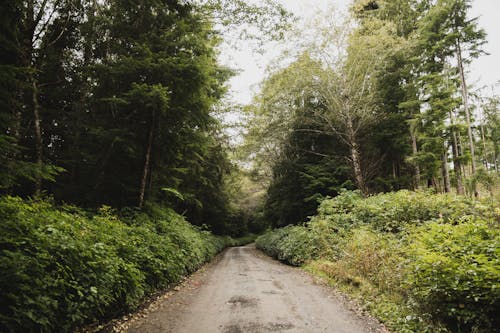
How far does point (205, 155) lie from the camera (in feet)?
45.0

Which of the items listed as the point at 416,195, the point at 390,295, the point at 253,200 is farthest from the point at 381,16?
the point at 253,200

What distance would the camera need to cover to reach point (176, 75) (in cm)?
922

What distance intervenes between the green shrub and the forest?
31 mm

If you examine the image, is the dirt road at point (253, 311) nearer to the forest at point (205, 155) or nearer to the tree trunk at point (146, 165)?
the forest at point (205, 155)

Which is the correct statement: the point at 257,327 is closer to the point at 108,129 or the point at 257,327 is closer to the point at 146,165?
the point at 146,165

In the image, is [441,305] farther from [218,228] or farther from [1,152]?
[218,228]

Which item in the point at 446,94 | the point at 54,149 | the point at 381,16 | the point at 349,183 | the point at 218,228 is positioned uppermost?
the point at 381,16

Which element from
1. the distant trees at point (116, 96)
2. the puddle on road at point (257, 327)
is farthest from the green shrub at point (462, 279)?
the distant trees at point (116, 96)

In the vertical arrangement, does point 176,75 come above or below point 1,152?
above

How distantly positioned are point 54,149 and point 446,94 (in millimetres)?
20726

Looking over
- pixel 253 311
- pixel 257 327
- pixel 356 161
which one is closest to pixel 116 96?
pixel 253 311

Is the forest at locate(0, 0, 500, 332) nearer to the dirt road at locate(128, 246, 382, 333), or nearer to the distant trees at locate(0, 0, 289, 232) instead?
the distant trees at locate(0, 0, 289, 232)

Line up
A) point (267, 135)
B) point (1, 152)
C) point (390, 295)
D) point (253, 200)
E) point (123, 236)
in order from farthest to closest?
point (253, 200)
point (267, 135)
point (123, 236)
point (390, 295)
point (1, 152)

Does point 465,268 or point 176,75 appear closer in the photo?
point 465,268
